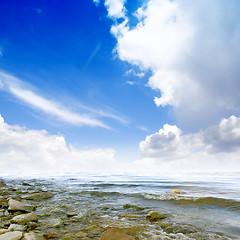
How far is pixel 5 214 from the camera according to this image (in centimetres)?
507

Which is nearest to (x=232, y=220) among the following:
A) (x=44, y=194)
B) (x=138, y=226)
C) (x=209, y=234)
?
(x=209, y=234)

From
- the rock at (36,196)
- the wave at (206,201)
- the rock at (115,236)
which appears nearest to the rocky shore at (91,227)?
the rock at (115,236)

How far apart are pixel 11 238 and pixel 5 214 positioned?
2.70 m

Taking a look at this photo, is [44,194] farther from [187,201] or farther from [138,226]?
[187,201]

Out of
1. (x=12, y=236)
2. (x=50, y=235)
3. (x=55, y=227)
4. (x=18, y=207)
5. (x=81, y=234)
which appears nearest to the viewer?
(x=12, y=236)

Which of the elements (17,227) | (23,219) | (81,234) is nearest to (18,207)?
(23,219)

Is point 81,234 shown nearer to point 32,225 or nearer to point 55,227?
point 55,227

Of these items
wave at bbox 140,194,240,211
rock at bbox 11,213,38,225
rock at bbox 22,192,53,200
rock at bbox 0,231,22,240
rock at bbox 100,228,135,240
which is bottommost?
rock at bbox 22,192,53,200

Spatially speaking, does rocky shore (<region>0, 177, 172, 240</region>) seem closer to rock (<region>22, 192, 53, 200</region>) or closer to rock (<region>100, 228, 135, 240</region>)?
rock (<region>100, 228, 135, 240</region>)

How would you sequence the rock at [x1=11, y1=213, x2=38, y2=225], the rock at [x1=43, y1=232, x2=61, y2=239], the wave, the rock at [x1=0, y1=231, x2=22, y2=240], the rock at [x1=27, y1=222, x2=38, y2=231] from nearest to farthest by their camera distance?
the rock at [x1=0, y1=231, x2=22, y2=240] < the rock at [x1=43, y1=232, x2=61, y2=239] < the rock at [x1=27, y1=222, x2=38, y2=231] < the rock at [x1=11, y1=213, x2=38, y2=225] < the wave

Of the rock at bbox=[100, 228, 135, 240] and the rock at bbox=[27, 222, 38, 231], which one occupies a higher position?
the rock at bbox=[100, 228, 135, 240]

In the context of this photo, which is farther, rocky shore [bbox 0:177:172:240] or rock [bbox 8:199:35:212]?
rock [bbox 8:199:35:212]

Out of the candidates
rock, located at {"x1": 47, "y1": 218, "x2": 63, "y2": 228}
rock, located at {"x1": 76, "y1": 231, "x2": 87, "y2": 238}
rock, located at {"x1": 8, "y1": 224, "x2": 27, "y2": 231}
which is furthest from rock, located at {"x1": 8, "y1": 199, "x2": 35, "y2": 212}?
rock, located at {"x1": 76, "y1": 231, "x2": 87, "y2": 238}

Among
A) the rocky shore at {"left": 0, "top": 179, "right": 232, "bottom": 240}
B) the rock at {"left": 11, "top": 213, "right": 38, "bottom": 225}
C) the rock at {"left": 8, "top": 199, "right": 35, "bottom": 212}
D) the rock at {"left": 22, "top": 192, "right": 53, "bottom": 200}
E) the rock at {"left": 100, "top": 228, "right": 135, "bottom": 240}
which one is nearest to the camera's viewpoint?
the rock at {"left": 100, "top": 228, "right": 135, "bottom": 240}
